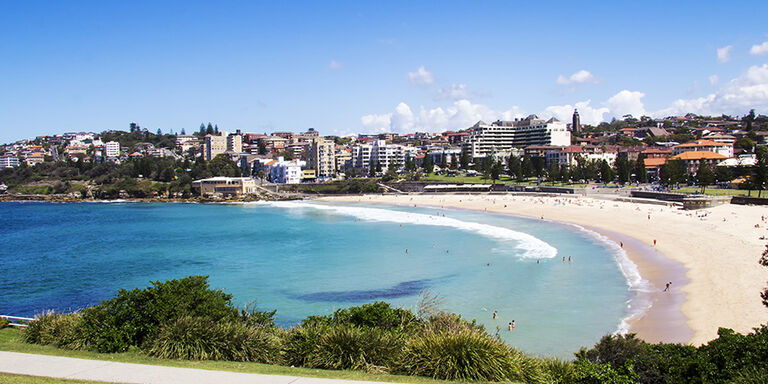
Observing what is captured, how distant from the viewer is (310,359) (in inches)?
372

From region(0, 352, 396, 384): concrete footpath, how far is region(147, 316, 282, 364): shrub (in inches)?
34.4

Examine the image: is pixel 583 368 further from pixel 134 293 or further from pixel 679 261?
pixel 679 261

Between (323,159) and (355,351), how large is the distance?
106m

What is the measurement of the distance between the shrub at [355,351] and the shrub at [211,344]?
90cm

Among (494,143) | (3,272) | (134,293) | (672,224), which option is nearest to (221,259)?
(3,272)

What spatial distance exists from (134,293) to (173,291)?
83 centimetres

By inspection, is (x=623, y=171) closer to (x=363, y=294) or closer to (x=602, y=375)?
(x=363, y=294)

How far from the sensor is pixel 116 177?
106 metres

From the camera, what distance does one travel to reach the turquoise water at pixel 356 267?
1927cm

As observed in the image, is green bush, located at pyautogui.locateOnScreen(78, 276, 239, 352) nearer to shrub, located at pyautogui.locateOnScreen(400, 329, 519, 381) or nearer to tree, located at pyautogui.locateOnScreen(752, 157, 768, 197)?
shrub, located at pyautogui.locateOnScreen(400, 329, 519, 381)

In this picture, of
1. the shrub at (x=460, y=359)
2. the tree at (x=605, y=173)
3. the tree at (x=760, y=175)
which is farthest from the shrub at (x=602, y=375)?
the tree at (x=605, y=173)

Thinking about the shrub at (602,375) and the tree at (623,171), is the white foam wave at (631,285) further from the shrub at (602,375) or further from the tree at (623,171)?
the tree at (623,171)

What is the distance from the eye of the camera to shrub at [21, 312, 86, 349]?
10555 millimetres

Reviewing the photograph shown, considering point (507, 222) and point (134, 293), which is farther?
point (507, 222)
